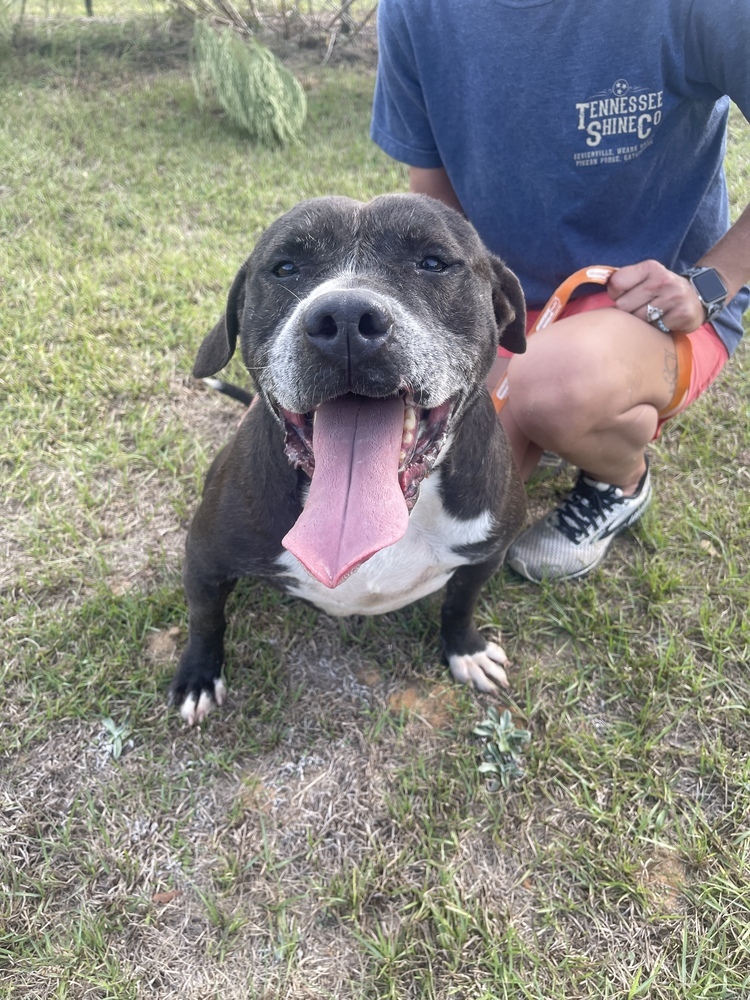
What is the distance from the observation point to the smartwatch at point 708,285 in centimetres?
237

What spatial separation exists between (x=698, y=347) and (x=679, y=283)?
35 cm

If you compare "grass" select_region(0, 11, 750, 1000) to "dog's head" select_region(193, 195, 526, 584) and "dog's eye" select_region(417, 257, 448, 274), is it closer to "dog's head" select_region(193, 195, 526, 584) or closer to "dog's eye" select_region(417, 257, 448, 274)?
"dog's head" select_region(193, 195, 526, 584)

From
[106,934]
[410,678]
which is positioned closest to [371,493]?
[410,678]

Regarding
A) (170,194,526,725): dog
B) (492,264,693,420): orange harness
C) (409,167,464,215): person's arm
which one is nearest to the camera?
(170,194,526,725): dog

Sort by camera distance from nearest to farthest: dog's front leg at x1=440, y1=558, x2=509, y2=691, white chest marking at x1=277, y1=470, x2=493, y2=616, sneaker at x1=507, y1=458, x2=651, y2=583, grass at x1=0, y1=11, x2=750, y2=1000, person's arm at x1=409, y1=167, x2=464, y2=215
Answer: grass at x1=0, y1=11, x2=750, y2=1000, white chest marking at x1=277, y1=470, x2=493, y2=616, dog's front leg at x1=440, y1=558, x2=509, y2=691, sneaker at x1=507, y1=458, x2=651, y2=583, person's arm at x1=409, y1=167, x2=464, y2=215

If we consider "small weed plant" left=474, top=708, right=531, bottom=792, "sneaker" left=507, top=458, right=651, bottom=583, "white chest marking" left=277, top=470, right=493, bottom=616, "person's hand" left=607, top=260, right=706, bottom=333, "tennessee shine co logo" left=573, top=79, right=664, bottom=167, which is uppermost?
"tennessee shine co logo" left=573, top=79, right=664, bottom=167

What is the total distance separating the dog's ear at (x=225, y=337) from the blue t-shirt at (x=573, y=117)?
3.84 ft

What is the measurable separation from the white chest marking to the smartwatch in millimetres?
1170

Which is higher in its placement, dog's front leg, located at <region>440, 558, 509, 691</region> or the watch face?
the watch face

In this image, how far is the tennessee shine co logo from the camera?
2.27 m

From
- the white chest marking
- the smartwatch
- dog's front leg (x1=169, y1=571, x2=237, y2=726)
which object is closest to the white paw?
dog's front leg (x1=169, y1=571, x2=237, y2=726)

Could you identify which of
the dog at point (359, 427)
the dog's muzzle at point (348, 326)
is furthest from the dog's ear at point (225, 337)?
the dog's muzzle at point (348, 326)

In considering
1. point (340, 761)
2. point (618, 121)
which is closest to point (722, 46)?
point (618, 121)

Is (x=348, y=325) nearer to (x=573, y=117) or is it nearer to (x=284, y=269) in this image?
(x=284, y=269)
